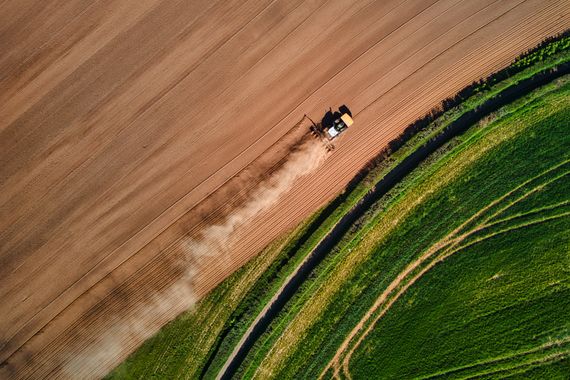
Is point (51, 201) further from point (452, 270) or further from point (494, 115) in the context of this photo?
point (494, 115)

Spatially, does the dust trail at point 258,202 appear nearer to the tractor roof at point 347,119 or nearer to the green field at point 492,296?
the tractor roof at point 347,119

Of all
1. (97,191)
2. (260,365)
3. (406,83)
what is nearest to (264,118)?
(406,83)

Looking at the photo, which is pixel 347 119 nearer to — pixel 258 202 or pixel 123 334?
pixel 258 202

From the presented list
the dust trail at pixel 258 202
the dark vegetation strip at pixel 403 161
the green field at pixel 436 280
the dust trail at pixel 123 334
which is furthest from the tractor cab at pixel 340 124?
the dust trail at pixel 123 334

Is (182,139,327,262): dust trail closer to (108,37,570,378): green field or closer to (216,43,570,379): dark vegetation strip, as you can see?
(108,37,570,378): green field

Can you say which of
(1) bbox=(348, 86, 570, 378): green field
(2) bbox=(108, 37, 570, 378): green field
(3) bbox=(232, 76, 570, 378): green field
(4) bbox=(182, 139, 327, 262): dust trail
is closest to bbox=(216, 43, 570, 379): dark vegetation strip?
→ (2) bbox=(108, 37, 570, 378): green field

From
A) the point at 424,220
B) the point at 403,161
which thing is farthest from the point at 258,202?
the point at 424,220
